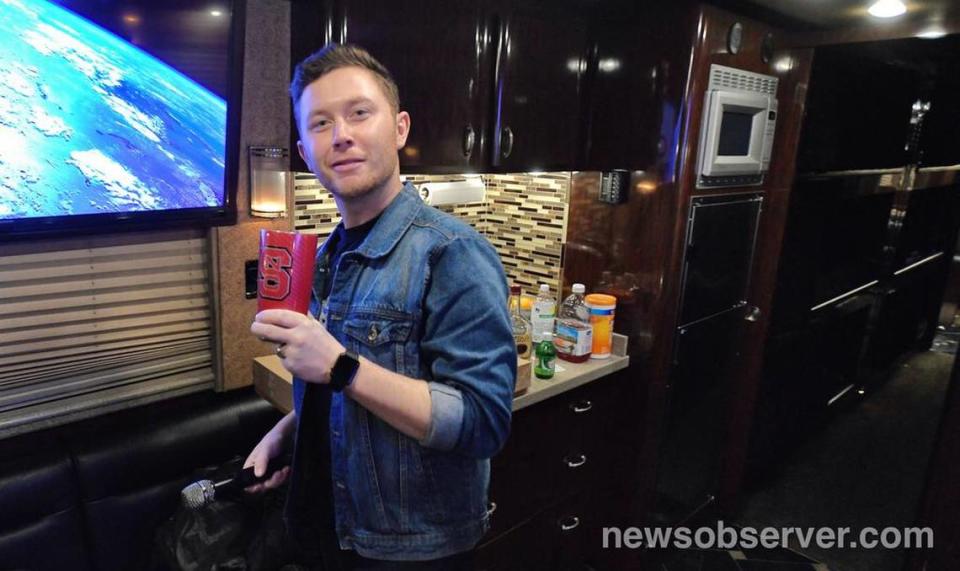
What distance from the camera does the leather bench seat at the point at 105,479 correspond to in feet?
4.75

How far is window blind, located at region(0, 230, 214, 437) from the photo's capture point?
155 centimetres

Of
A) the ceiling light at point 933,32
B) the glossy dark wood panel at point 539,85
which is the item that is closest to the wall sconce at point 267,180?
the glossy dark wood panel at point 539,85

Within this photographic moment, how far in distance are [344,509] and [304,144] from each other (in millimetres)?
638

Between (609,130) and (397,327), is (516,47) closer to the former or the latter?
(609,130)

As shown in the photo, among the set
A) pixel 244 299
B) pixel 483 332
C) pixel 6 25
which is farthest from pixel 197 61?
pixel 483 332

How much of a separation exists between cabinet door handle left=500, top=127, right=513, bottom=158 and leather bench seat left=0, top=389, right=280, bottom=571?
1123 millimetres

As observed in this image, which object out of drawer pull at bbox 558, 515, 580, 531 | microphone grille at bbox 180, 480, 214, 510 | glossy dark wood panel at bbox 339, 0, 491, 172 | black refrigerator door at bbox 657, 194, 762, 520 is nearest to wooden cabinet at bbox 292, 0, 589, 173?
glossy dark wood panel at bbox 339, 0, 491, 172

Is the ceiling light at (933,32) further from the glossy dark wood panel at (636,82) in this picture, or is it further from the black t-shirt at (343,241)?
the black t-shirt at (343,241)

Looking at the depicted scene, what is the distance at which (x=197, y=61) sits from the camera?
156cm

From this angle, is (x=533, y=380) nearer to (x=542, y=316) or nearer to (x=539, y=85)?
(x=542, y=316)

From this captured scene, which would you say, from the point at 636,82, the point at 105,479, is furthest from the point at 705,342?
the point at 105,479

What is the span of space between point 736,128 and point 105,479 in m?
2.17

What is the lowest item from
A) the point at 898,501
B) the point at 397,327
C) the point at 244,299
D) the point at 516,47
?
the point at 898,501

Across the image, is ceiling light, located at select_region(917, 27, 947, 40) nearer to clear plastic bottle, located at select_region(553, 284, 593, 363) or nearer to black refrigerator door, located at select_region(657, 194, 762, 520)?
black refrigerator door, located at select_region(657, 194, 762, 520)
